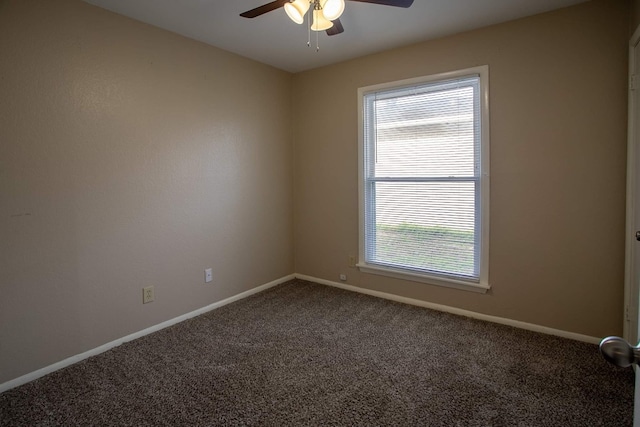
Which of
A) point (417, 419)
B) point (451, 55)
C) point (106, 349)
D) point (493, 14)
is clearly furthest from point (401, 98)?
point (106, 349)

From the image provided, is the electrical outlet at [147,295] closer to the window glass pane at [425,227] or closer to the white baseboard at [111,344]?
the white baseboard at [111,344]

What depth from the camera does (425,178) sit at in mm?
3125

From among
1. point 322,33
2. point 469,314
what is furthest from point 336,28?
point 469,314

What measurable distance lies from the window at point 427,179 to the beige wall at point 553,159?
0.10 metres

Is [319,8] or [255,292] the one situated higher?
[319,8]

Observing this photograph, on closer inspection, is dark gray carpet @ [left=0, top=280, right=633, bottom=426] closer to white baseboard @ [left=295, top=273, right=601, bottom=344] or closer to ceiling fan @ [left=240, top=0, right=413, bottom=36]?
white baseboard @ [left=295, top=273, right=601, bottom=344]

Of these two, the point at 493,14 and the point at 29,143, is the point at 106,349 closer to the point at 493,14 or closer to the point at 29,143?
the point at 29,143

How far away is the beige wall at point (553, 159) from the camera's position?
7.77 feet

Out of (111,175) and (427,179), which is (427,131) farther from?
(111,175)

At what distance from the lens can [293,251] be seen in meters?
4.12

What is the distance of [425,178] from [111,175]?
8.08 ft

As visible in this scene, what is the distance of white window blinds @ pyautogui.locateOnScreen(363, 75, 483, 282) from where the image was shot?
2926mm

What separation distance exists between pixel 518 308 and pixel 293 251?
231 cm

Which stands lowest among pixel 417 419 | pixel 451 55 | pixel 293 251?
pixel 417 419
